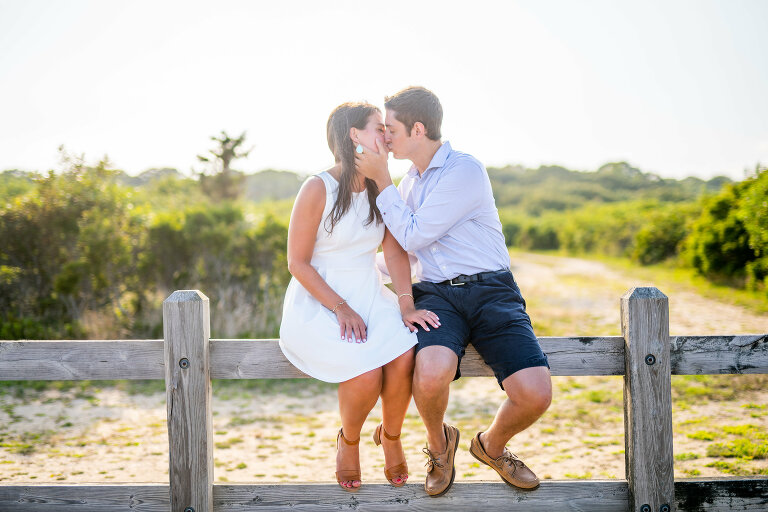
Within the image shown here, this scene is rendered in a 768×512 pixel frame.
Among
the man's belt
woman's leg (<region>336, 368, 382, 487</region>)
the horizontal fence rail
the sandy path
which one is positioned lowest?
the sandy path

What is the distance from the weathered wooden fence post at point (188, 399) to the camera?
290 cm

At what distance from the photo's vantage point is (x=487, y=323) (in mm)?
3008

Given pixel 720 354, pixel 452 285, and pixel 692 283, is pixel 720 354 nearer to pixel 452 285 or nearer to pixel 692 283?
pixel 452 285

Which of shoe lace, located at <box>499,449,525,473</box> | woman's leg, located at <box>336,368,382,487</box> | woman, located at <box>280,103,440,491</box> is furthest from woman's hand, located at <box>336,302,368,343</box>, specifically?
shoe lace, located at <box>499,449,525,473</box>

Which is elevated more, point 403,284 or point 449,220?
point 449,220

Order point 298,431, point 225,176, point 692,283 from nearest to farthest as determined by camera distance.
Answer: point 298,431, point 692,283, point 225,176

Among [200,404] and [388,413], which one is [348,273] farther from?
[200,404]

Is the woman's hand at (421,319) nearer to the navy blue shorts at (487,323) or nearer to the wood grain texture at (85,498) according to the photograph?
the navy blue shorts at (487,323)

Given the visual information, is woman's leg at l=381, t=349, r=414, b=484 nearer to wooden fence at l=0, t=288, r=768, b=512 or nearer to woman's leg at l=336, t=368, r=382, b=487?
woman's leg at l=336, t=368, r=382, b=487

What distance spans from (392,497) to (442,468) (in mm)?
274

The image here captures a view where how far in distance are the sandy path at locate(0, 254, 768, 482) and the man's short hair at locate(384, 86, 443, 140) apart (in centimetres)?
270

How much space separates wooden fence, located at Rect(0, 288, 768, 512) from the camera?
2902 mm

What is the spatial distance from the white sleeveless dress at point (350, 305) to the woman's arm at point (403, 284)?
4 cm

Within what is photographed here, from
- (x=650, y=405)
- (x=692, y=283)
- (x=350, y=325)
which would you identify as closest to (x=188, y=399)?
(x=350, y=325)
